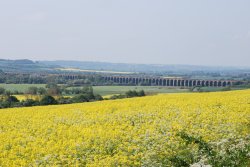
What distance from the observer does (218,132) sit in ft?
58.2

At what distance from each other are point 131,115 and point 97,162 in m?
8.57

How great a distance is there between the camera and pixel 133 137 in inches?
674

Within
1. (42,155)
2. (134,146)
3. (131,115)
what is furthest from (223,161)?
(131,115)

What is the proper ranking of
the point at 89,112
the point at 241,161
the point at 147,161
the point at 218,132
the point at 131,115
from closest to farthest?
the point at 241,161
the point at 147,161
the point at 218,132
the point at 131,115
the point at 89,112

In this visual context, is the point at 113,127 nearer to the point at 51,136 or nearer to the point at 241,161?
the point at 51,136

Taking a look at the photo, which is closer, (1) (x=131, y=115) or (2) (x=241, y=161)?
(2) (x=241, y=161)

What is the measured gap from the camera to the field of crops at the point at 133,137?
1427 centimetres

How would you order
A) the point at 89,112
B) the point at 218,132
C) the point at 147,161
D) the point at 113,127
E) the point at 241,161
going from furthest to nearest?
the point at 89,112 → the point at 113,127 → the point at 218,132 → the point at 147,161 → the point at 241,161

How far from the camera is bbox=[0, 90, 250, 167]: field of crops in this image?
46.8ft

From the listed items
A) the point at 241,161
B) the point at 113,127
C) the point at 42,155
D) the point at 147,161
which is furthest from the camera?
the point at 113,127

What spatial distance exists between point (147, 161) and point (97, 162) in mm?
1748

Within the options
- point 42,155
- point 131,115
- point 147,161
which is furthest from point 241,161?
point 131,115

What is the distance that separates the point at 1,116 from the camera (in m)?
26.3

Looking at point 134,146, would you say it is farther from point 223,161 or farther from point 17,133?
point 17,133
